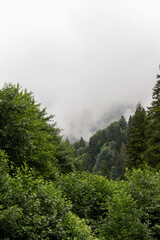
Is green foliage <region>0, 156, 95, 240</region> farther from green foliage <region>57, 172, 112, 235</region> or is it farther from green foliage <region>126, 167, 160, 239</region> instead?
green foliage <region>126, 167, 160, 239</region>

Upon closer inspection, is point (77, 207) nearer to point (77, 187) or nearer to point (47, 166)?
point (77, 187)

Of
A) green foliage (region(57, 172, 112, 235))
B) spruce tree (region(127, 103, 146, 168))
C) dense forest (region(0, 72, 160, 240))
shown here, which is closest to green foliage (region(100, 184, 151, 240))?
dense forest (region(0, 72, 160, 240))

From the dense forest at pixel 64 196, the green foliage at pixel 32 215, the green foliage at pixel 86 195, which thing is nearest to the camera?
the green foliage at pixel 32 215

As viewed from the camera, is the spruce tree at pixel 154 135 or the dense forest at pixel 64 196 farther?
the spruce tree at pixel 154 135

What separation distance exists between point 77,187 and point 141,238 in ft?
14.9

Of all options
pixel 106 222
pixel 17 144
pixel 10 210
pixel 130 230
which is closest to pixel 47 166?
pixel 17 144

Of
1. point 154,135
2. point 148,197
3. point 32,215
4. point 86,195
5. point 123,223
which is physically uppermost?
point 154,135

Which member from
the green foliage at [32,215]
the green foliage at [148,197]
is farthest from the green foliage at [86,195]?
the green foliage at [32,215]

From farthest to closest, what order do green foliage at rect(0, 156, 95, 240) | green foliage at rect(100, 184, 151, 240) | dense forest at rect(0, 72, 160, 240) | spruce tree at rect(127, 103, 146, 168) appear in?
spruce tree at rect(127, 103, 146, 168)
green foliage at rect(100, 184, 151, 240)
dense forest at rect(0, 72, 160, 240)
green foliage at rect(0, 156, 95, 240)

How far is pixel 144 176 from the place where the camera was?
13430 millimetres

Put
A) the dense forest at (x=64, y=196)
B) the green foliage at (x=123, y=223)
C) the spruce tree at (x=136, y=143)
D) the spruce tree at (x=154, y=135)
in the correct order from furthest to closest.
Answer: the spruce tree at (x=136, y=143)
the spruce tree at (x=154, y=135)
the green foliage at (x=123, y=223)
the dense forest at (x=64, y=196)

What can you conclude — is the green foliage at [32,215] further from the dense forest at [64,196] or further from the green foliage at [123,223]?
the green foliage at [123,223]

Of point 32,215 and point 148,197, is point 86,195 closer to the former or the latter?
point 148,197

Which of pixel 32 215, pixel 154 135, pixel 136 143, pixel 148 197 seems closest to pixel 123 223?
pixel 148 197
